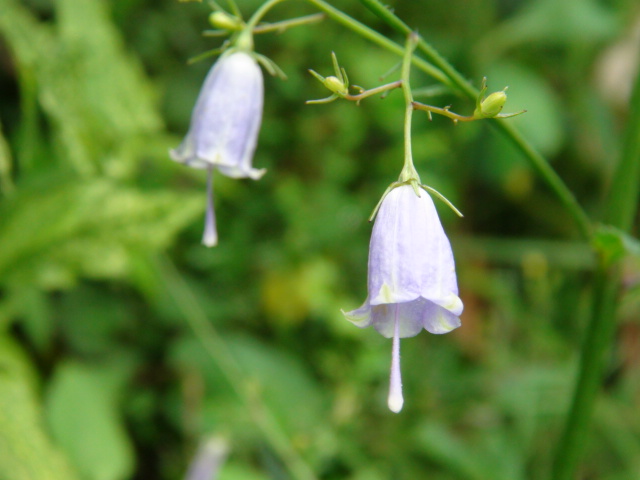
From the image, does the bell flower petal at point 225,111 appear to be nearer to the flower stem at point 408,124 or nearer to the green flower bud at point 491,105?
the flower stem at point 408,124

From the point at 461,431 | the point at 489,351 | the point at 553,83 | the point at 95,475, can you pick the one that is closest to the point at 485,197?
the point at 553,83

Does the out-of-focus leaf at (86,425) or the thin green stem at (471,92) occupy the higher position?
the thin green stem at (471,92)

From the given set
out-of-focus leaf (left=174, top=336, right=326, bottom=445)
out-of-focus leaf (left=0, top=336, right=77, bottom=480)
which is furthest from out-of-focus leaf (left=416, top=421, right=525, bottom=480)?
out-of-focus leaf (left=0, top=336, right=77, bottom=480)

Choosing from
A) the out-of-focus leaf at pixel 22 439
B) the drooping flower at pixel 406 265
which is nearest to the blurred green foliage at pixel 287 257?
the out-of-focus leaf at pixel 22 439

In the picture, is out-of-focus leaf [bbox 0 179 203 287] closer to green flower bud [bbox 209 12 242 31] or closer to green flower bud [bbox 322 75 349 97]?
green flower bud [bbox 209 12 242 31]

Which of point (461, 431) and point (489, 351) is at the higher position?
point (489, 351)

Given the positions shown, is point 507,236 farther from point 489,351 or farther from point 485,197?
point 489,351

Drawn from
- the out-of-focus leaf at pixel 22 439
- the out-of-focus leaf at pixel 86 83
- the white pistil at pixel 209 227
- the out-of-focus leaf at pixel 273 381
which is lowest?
the out-of-focus leaf at pixel 22 439
